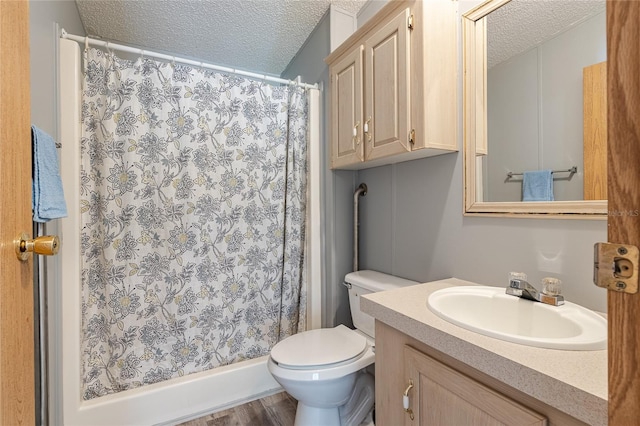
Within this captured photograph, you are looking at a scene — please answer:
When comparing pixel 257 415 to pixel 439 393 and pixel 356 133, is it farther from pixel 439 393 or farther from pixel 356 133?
pixel 356 133

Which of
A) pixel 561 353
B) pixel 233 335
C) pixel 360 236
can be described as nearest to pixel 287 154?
pixel 360 236

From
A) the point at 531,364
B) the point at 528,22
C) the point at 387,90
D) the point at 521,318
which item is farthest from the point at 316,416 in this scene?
the point at 528,22

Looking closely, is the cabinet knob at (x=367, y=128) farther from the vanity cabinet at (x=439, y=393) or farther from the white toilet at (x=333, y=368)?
the vanity cabinet at (x=439, y=393)

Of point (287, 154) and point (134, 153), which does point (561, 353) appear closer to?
point (287, 154)

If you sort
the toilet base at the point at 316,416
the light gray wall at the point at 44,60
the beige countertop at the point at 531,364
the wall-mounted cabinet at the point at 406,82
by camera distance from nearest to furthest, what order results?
the beige countertop at the point at 531,364 < the light gray wall at the point at 44,60 < the wall-mounted cabinet at the point at 406,82 < the toilet base at the point at 316,416

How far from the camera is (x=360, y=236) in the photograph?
6.35ft

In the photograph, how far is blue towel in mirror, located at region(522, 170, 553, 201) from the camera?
1.01 metres

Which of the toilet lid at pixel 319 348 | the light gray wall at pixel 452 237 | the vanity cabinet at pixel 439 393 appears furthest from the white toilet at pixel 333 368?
the vanity cabinet at pixel 439 393

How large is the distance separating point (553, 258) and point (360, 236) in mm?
1071

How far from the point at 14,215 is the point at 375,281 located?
4.49 ft

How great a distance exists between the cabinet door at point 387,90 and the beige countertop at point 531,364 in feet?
2.42

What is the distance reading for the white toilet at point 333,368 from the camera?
125 centimetres

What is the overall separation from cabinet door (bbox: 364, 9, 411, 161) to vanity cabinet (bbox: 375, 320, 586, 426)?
783 millimetres

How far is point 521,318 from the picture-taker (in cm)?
94
